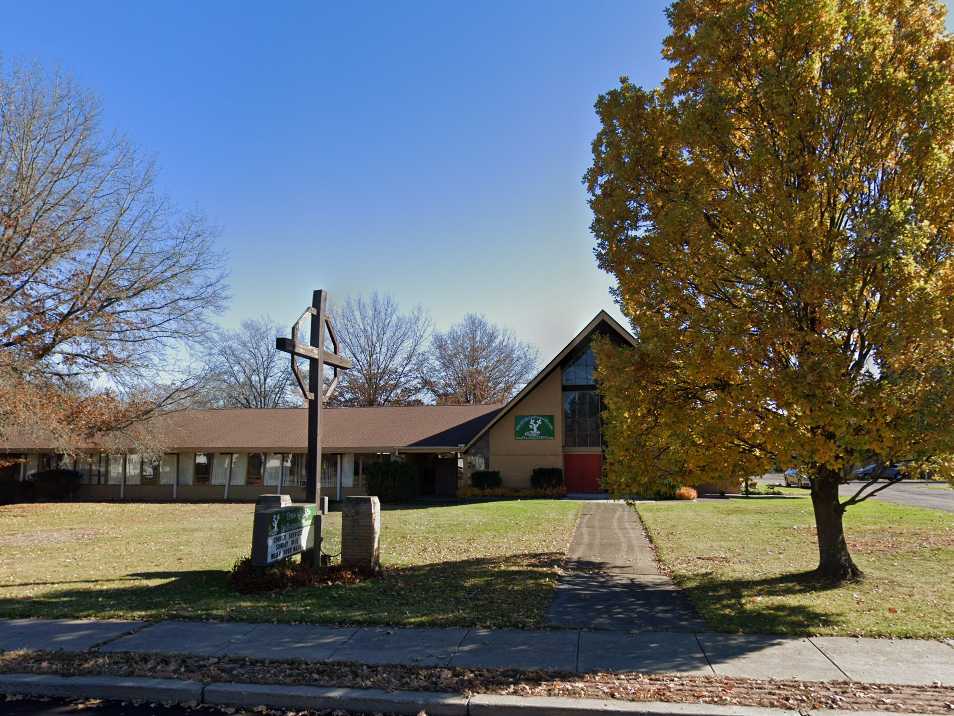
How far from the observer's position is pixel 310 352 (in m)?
10.5

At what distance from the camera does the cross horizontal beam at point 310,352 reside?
9.64 meters

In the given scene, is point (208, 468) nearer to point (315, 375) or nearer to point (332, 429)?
point (332, 429)

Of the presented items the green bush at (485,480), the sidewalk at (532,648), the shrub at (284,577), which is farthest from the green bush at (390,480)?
the sidewalk at (532,648)

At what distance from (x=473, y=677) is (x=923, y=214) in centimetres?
778

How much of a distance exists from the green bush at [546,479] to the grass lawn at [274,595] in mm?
7735

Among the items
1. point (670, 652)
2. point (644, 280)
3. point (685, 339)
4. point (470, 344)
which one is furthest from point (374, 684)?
point (470, 344)

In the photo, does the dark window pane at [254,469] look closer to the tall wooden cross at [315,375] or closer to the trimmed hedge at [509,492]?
the trimmed hedge at [509,492]

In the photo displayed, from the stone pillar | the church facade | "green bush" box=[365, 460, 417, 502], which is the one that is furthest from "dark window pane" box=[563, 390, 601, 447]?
the stone pillar

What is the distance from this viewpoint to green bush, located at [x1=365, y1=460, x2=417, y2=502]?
28344 mm

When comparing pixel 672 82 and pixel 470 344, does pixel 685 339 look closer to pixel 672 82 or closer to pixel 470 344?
pixel 672 82

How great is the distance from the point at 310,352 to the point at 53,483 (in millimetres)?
29087

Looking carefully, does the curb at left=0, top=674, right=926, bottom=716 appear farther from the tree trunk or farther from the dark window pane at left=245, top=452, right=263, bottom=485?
the dark window pane at left=245, top=452, right=263, bottom=485

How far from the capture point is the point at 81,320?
21.0 m

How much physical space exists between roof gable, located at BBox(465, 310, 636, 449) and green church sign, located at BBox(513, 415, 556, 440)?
0.86m
